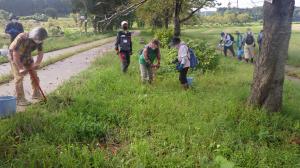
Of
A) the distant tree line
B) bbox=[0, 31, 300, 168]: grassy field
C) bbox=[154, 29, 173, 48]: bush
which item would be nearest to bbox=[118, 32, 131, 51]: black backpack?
bbox=[0, 31, 300, 168]: grassy field

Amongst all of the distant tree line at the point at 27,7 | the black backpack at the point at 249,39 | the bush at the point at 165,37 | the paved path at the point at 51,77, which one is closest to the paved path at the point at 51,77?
the paved path at the point at 51,77

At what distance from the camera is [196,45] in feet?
47.6

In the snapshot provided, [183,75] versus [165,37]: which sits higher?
[165,37]

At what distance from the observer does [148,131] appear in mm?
6172

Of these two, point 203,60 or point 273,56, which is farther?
point 203,60

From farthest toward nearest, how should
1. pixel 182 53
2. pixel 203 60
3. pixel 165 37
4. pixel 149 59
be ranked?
pixel 165 37
pixel 203 60
pixel 149 59
pixel 182 53

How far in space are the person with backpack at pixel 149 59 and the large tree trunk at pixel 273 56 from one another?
3.28m

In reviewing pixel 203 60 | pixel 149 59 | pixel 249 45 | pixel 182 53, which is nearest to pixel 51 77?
pixel 149 59

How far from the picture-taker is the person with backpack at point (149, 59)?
32.1 feet

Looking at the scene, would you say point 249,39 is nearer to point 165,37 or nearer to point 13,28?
point 165,37

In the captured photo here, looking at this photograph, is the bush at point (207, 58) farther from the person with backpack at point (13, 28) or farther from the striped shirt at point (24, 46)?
the person with backpack at point (13, 28)

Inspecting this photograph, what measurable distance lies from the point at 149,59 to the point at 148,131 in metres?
4.00

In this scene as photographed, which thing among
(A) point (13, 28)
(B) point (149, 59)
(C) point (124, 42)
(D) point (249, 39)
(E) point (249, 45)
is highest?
(A) point (13, 28)

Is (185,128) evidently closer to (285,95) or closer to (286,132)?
(286,132)
